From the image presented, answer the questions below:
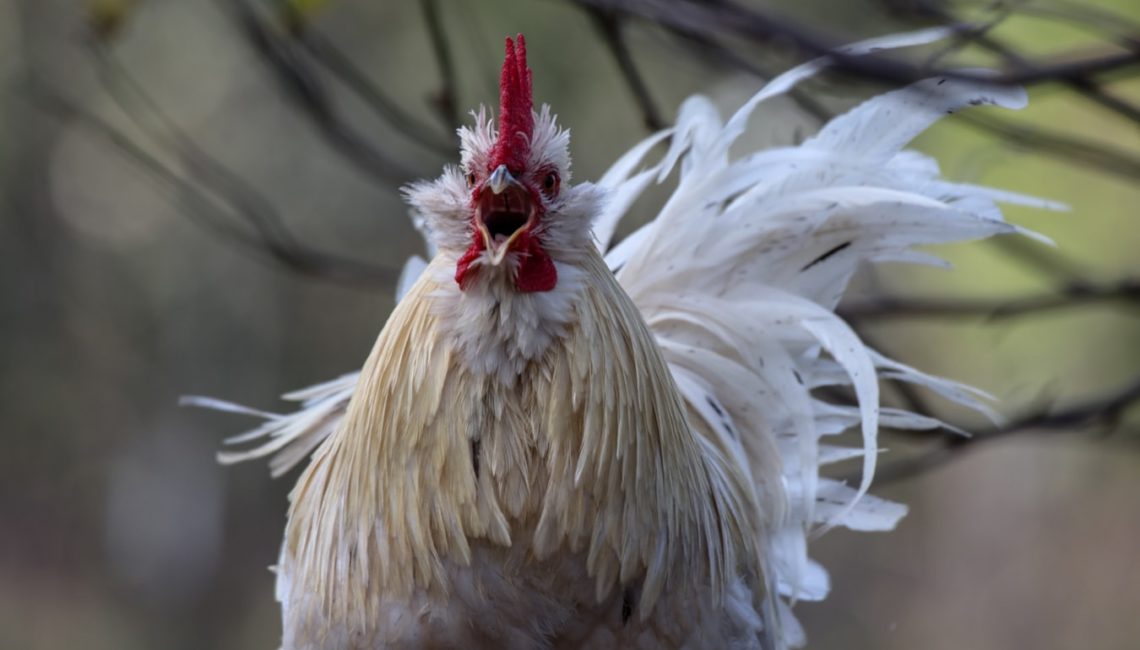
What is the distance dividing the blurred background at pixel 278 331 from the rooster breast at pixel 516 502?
2.70 metres

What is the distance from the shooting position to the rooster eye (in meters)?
2.72

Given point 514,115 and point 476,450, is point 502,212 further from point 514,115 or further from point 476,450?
point 476,450

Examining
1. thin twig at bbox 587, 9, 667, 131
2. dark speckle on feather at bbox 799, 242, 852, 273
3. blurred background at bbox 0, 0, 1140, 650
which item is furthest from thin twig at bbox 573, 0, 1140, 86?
blurred background at bbox 0, 0, 1140, 650

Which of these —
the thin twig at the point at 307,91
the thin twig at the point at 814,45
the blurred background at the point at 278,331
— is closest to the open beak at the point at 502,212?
the thin twig at the point at 814,45

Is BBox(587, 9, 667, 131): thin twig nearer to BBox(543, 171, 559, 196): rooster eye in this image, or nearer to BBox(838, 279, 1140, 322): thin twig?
BBox(543, 171, 559, 196): rooster eye

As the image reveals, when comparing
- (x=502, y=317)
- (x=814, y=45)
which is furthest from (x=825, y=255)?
(x=814, y=45)

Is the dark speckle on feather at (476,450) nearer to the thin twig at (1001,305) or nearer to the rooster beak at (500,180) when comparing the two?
the rooster beak at (500,180)

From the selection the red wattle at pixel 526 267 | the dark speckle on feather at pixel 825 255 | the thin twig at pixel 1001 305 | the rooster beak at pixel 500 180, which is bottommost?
the thin twig at pixel 1001 305

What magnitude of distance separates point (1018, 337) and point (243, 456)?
812cm

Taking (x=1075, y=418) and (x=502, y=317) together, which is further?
(x=1075, y=418)

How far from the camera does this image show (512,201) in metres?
2.71

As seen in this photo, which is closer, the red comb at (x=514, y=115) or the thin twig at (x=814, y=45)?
the thin twig at (x=814, y=45)

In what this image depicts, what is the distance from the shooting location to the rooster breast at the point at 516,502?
8.76 feet

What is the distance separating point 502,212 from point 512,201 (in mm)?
34
